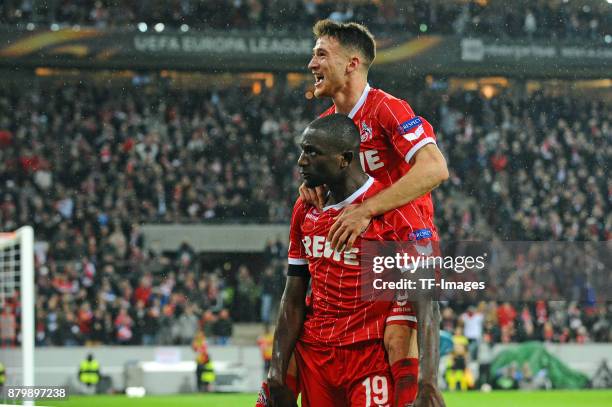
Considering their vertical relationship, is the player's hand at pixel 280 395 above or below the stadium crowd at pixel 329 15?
below

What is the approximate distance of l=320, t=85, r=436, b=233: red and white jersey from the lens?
371cm

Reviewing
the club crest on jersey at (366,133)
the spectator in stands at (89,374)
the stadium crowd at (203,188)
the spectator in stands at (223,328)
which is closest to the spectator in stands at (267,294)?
the stadium crowd at (203,188)

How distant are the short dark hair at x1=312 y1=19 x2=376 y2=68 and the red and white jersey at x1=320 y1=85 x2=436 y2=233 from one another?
6.9 inches

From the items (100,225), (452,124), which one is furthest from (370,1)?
(100,225)

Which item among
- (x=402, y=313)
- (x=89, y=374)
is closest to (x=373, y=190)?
(x=402, y=313)

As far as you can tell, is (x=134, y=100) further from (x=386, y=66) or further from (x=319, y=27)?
(x=319, y=27)

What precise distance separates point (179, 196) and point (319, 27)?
1512 centimetres

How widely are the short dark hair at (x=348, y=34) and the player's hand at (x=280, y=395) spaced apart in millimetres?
1329

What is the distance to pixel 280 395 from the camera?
144 inches

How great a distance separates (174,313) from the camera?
15.9 metres

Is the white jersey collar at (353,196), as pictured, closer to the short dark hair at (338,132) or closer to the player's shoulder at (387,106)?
the short dark hair at (338,132)

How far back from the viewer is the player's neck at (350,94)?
396 centimetres

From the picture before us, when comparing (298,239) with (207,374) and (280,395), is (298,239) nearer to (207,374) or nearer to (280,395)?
(280,395)

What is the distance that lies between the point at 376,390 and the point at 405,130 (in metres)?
0.95
